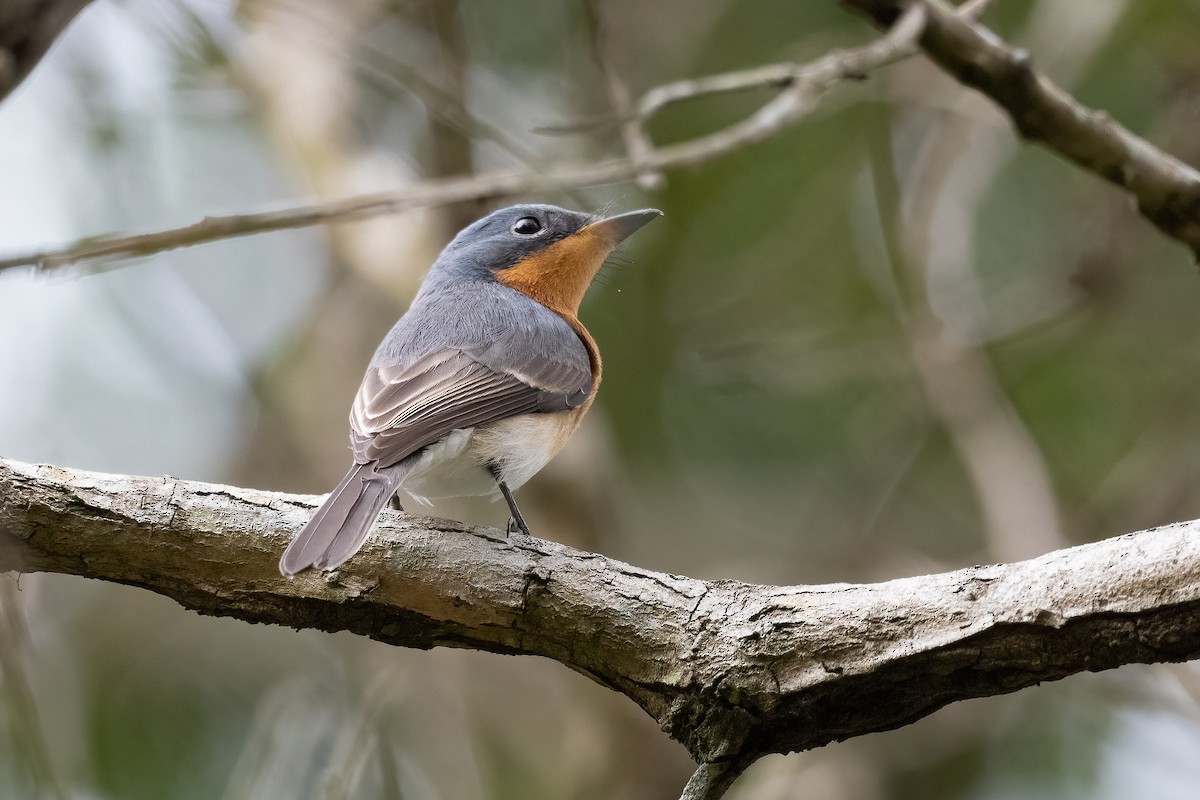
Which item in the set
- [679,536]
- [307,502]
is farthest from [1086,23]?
[307,502]

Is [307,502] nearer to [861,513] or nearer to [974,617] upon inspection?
[974,617]

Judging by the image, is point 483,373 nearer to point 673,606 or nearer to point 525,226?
point 525,226

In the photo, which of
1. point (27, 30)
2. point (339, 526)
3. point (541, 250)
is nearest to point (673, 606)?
point (339, 526)

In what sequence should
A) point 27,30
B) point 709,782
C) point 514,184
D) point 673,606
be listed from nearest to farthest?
point 709,782 → point 673,606 → point 27,30 → point 514,184

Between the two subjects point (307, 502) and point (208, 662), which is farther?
point (208, 662)

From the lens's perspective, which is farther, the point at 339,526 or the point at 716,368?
the point at 716,368

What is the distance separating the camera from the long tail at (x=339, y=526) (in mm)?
2977

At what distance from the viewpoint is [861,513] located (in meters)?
8.03

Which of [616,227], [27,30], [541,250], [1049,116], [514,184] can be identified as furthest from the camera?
[541,250]

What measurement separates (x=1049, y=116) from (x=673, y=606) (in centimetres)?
203

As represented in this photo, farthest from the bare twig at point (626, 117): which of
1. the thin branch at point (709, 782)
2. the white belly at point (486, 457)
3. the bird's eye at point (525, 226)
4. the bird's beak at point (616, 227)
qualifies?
the thin branch at point (709, 782)

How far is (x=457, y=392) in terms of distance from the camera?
14.0 feet

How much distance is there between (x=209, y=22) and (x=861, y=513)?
5216 millimetres

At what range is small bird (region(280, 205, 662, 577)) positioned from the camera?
392 cm
